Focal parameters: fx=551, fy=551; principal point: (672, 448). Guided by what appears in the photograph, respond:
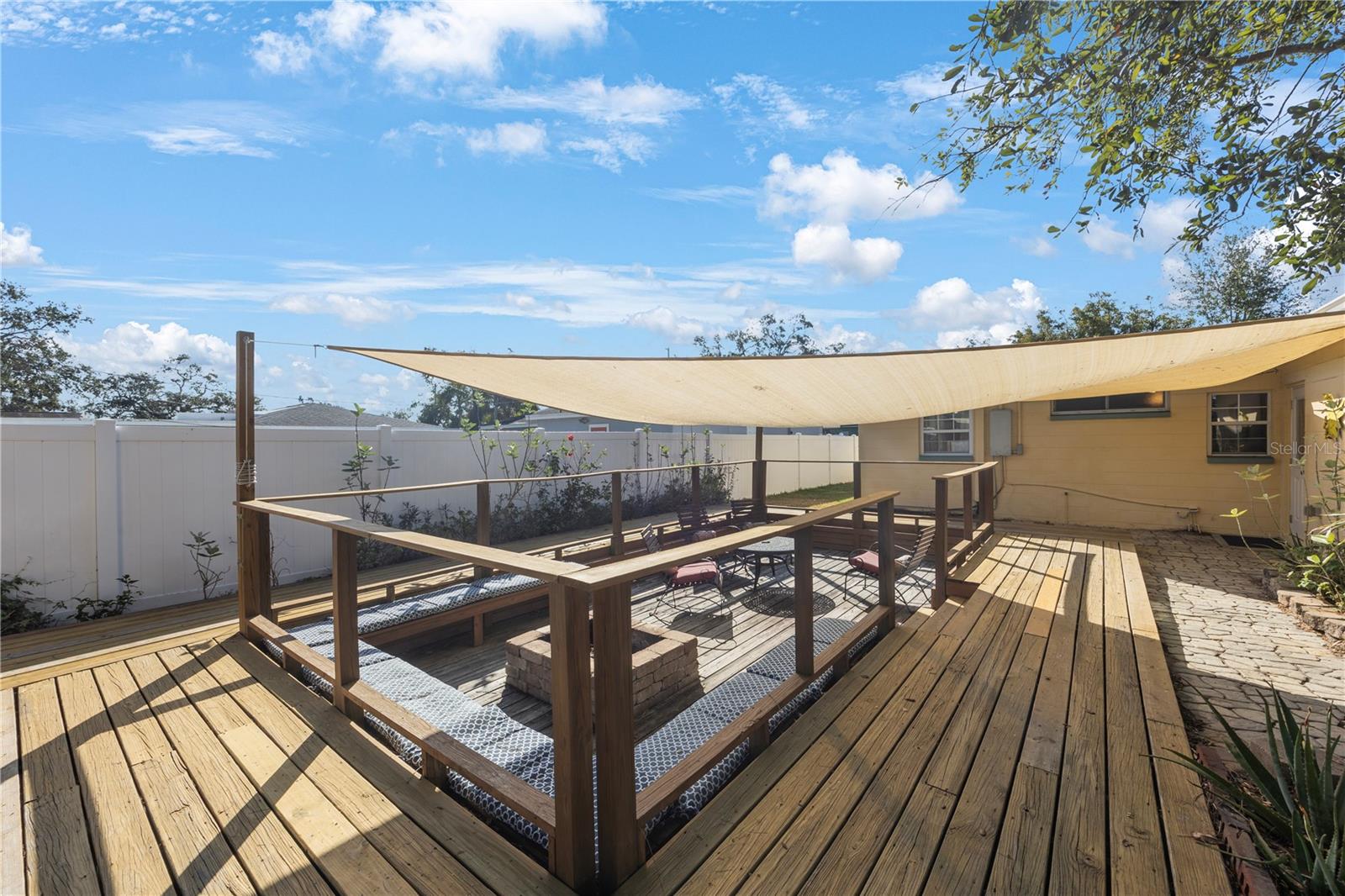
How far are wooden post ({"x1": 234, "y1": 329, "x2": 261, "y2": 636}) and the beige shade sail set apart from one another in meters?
0.59

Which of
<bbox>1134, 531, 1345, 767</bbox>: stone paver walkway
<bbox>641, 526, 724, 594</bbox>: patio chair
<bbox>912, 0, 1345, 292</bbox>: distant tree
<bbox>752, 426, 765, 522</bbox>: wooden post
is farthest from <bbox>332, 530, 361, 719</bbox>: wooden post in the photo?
<bbox>752, 426, 765, 522</bbox>: wooden post

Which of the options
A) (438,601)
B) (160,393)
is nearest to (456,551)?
(438,601)

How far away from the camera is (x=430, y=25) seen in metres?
5.58

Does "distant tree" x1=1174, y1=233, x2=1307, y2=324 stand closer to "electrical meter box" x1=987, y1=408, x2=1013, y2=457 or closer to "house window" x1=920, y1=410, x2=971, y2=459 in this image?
"electrical meter box" x1=987, y1=408, x2=1013, y2=457

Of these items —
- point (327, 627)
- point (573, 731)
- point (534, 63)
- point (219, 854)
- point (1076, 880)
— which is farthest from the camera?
point (534, 63)

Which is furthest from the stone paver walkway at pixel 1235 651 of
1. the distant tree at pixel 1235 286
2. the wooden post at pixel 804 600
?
the distant tree at pixel 1235 286

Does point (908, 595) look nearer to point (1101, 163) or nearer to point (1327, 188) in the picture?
point (1101, 163)

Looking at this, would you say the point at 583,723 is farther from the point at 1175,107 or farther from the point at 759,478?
the point at 1175,107

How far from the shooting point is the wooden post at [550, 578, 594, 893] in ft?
4.74

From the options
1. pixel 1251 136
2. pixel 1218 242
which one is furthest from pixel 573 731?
pixel 1218 242

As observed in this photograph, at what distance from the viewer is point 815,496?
15.3 m

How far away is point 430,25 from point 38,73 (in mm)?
4003

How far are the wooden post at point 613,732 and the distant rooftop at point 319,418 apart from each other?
936cm

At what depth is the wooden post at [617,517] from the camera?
6.06 m
